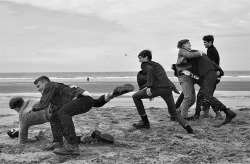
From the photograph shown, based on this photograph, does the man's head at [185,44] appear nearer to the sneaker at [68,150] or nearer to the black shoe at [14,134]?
the sneaker at [68,150]

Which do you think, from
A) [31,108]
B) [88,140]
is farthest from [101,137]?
[31,108]

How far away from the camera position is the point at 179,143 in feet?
19.5

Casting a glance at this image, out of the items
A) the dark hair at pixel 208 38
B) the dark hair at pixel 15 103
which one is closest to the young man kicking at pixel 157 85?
the dark hair at pixel 208 38

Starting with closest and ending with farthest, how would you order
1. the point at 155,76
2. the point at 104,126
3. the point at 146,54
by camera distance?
the point at 155,76, the point at 146,54, the point at 104,126

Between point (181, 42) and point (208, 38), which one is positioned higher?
point (208, 38)

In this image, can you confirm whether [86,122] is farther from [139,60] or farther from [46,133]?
Answer: [139,60]

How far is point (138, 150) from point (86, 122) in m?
3.17

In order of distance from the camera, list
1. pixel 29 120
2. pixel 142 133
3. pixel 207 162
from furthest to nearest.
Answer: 1. pixel 142 133
2. pixel 29 120
3. pixel 207 162

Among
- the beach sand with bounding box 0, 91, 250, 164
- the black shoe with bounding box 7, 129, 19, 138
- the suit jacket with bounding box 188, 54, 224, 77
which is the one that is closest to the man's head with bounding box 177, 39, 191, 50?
the suit jacket with bounding box 188, 54, 224, 77

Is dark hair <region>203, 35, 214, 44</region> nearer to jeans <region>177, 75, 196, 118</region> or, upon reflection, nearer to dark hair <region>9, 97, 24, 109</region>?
jeans <region>177, 75, 196, 118</region>

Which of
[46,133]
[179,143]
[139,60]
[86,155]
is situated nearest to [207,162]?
[179,143]

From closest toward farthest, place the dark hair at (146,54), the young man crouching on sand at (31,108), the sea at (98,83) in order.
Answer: the young man crouching on sand at (31,108)
the dark hair at (146,54)
the sea at (98,83)

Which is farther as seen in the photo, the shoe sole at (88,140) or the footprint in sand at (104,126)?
the footprint in sand at (104,126)

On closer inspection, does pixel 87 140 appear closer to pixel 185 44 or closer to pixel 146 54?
pixel 146 54
